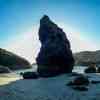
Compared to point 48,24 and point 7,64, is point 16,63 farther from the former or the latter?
point 48,24

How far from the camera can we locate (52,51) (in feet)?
137

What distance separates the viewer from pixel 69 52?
4450 cm

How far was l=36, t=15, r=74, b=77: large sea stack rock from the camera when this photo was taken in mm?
41188

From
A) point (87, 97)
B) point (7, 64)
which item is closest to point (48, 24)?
point (87, 97)

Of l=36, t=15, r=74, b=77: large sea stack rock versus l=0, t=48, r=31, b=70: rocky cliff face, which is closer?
l=36, t=15, r=74, b=77: large sea stack rock

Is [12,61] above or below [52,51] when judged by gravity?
below

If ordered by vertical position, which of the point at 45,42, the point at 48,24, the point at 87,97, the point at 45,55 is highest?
the point at 48,24

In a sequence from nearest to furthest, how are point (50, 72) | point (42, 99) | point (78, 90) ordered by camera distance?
point (42, 99) < point (78, 90) < point (50, 72)

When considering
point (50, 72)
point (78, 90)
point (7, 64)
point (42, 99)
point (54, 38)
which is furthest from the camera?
point (7, 64)

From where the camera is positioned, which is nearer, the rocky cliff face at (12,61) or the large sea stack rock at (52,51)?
the large sea stack rock at (52,51)

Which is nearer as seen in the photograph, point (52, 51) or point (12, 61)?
point (52, 51)

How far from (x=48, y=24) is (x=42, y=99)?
31.1 metres

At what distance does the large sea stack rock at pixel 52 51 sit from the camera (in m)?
41.2

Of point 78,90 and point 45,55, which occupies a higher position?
point 45,55
